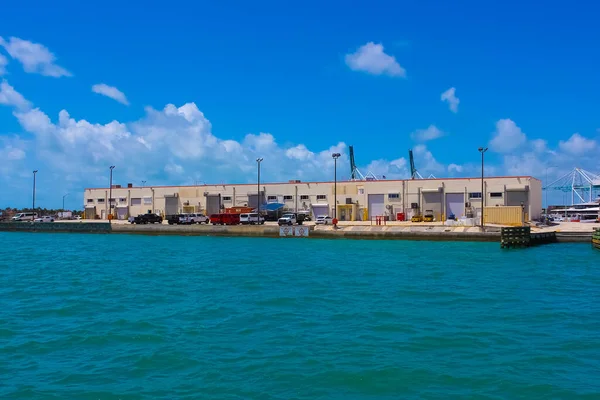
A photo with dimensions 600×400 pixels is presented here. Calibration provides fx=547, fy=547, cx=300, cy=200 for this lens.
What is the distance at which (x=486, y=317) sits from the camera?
16.8m

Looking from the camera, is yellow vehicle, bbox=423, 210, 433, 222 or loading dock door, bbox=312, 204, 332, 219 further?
loading dock door, bbox=312, 204, 332, 219

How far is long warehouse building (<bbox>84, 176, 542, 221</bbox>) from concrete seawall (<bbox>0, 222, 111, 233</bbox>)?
11888 millimetres

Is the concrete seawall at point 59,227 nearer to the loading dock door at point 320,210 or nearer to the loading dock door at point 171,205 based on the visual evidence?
the loading dock door at point 171,205

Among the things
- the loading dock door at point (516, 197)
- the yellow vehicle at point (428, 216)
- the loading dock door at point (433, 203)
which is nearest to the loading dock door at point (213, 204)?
the loading dock door at point (433, 203)

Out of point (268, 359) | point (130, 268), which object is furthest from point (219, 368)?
point (130, 268)

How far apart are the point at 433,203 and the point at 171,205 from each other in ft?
133

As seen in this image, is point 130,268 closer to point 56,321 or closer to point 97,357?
point 56,321

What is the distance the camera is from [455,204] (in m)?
68.4

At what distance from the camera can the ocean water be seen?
10.7 m

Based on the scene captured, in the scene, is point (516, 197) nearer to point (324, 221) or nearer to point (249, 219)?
point (324, 221)

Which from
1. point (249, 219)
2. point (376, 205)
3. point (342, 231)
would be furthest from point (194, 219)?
point (376, 205)

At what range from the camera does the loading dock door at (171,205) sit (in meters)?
85.6

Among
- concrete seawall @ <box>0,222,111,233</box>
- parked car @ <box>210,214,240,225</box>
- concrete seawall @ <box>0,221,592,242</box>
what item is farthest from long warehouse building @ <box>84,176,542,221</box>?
concrete seawall @ <box>0,222,111,233</box>

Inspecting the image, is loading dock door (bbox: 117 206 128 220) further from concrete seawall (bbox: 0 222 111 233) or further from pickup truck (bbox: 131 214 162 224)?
pickup truck (bbox: 131 214 162 224)
